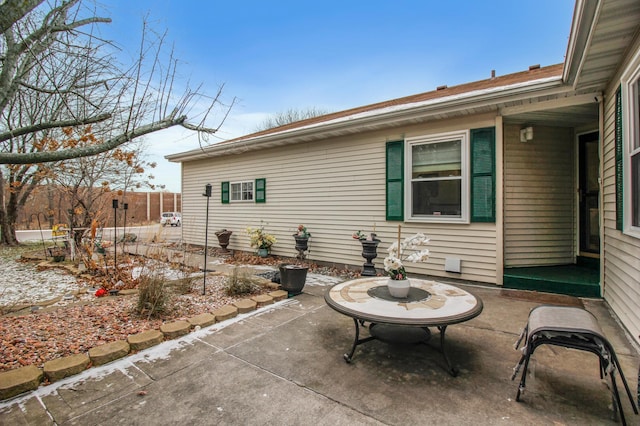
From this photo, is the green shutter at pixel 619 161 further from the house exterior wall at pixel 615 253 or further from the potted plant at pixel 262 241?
the potted plant at pixel 262 241

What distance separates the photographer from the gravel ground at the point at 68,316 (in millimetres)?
2586

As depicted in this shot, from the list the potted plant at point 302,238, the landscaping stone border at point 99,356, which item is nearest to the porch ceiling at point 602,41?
the landscaping stone border at point 99,356

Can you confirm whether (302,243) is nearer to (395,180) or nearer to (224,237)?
(395,180)

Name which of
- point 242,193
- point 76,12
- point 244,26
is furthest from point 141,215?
point 76,12

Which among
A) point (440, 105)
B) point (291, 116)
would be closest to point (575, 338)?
point (440, 105)

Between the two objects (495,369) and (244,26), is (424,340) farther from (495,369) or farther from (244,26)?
(244,26)

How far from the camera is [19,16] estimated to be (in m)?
1.85

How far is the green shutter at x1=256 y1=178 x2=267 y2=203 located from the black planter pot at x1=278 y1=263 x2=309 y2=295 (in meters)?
3.38

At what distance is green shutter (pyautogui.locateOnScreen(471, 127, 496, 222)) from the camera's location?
4.54 metres

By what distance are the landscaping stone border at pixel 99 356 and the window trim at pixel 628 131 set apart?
4.11 m

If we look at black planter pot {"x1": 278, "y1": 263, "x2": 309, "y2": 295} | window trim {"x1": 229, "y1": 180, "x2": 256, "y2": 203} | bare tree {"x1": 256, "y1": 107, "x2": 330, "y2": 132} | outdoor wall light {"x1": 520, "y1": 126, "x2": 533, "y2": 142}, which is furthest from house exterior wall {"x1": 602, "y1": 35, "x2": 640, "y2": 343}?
bare tree {"x1": 256, "y1": 107, "x2": 330, "y2": 132}

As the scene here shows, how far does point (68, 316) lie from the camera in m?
3.36

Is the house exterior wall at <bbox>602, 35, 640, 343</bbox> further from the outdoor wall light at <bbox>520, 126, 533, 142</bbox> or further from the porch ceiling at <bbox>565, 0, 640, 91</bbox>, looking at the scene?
the outdoor wall light at <bbox>520, 126, 533, 142</bbox>

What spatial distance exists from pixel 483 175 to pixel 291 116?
2084 cm
